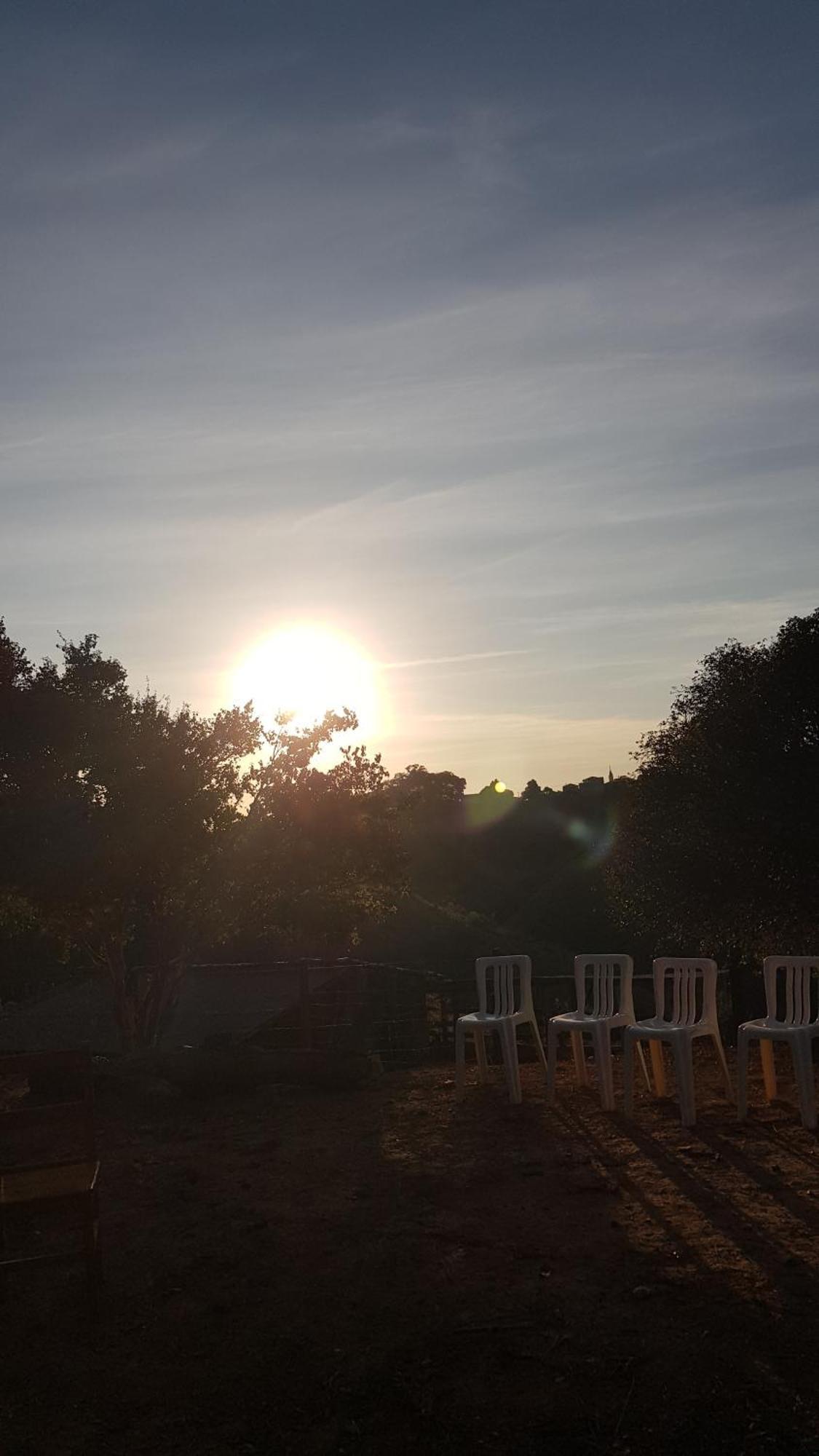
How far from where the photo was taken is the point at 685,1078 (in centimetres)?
798

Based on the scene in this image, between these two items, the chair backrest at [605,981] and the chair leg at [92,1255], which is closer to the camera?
the chair leg at [92,1255]

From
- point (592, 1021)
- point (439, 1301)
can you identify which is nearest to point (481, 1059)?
point (592, 1021)

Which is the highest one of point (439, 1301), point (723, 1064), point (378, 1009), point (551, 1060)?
point (551, 1060)

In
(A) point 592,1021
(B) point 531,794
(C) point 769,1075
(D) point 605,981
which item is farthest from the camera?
(B) point 531,794

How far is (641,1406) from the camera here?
3805 mm

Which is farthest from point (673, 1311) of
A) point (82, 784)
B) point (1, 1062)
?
point (82, 784)

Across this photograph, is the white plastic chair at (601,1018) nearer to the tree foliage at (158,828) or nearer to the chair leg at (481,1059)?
the chair leg at (481,1059)

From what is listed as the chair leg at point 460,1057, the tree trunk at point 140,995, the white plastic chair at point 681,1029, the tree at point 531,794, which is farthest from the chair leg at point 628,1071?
the tree at point 531,794

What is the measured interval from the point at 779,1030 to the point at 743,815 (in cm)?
335

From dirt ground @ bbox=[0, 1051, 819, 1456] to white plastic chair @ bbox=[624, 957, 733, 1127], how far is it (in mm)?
302

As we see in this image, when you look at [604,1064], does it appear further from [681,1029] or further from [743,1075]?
[743,1075]

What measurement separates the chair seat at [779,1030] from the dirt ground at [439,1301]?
2.16ft

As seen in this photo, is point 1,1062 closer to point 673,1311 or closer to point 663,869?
point 673,1311

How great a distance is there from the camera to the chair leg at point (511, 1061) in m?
9.02
